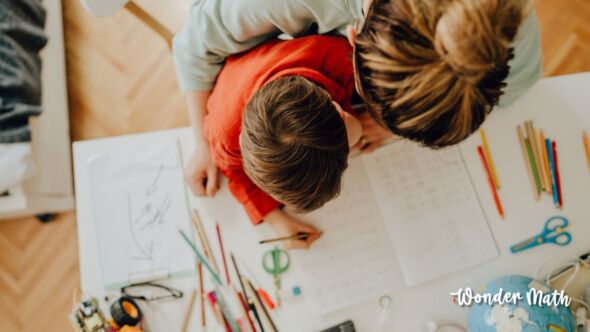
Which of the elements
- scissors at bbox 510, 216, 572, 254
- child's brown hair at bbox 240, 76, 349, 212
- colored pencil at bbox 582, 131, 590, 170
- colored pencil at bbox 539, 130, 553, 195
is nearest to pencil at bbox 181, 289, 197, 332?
child's brown hair at bbox 240, 76, 349, 212

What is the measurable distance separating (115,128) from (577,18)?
5.32ft

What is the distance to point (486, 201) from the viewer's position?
87 centimetres

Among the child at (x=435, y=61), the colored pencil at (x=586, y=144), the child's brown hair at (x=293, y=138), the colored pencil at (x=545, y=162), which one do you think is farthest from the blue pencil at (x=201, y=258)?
the colored pencil at (x=586, y=144)

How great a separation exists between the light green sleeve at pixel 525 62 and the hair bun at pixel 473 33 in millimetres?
248

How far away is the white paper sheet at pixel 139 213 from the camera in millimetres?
809

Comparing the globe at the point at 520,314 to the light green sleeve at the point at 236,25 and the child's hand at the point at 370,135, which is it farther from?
the light green sleeve at the point at 236,25

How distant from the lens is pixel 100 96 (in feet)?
4.61

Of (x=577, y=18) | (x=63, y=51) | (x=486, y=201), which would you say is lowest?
(x=63, y=51)

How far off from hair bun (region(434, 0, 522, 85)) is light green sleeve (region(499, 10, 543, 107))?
248 mm

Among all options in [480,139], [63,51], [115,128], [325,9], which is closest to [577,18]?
[480,139]

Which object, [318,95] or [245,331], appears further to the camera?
[245,331]

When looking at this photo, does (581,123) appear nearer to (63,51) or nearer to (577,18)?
(577,18)

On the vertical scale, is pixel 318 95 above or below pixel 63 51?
above

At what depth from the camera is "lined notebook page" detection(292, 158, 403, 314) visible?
82cm
